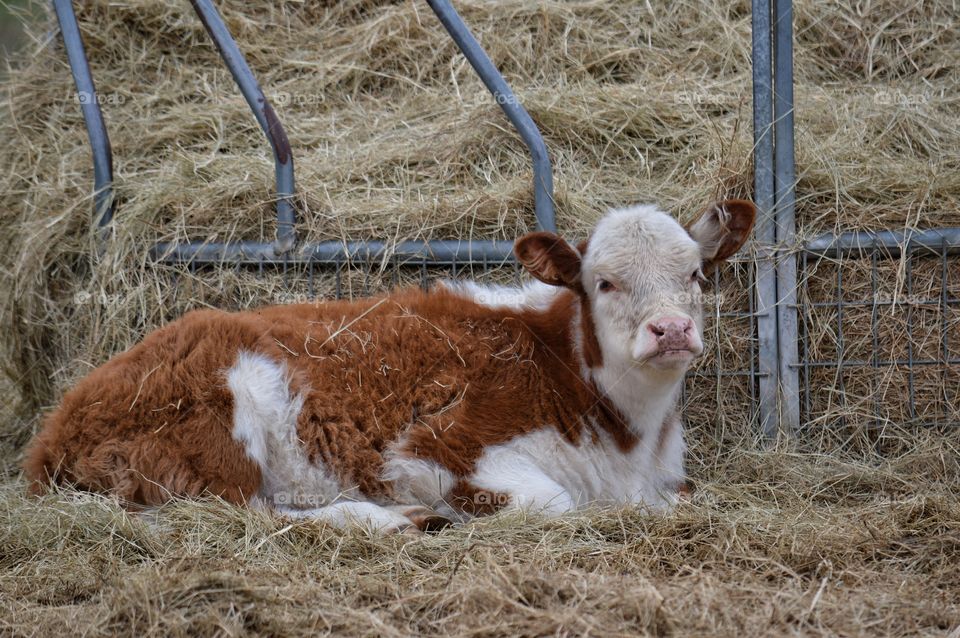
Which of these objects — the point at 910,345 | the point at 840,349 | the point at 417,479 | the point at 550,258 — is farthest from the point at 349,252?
the point at 910,345

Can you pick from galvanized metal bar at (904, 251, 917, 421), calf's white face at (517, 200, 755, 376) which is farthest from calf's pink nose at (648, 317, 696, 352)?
galvanized metal bar at (904, 251, 917, 421)

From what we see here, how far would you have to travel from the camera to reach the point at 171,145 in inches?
254

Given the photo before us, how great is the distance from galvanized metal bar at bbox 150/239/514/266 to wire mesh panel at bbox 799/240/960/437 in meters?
1.64

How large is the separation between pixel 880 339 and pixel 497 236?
2.05 metres

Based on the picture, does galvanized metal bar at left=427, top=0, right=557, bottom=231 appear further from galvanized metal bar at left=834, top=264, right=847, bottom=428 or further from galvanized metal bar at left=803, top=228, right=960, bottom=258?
galvanized metal bar at left=834, top=264, right=847, bottom=428

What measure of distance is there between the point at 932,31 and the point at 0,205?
6.07 m

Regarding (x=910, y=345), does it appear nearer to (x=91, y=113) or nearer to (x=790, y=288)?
(x=790, y=288)

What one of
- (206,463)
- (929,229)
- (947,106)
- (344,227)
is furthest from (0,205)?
(947,106)

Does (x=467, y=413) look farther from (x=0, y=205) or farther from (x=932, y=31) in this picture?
(x=932, y=31)

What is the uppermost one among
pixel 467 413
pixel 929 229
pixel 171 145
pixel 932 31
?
pixel 932 31

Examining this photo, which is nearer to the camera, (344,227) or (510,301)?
(510,301)

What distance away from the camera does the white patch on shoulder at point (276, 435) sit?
4.41 meters

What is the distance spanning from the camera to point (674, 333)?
411 centimetres

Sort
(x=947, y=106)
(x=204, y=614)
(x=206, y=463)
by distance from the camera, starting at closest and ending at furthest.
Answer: (x=204, y=614) < (x=206, y=463) < (x=947, y=106)
